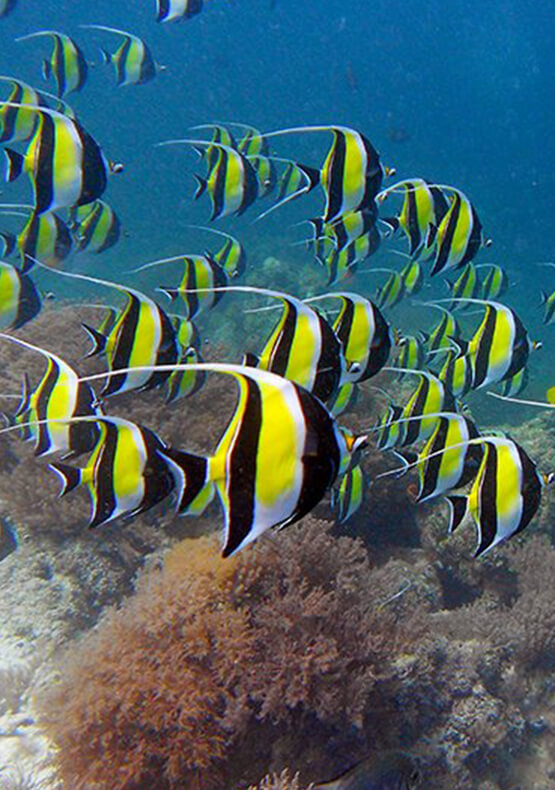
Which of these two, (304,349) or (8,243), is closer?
(304,349)

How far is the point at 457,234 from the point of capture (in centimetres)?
349

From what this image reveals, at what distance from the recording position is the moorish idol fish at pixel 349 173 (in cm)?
306

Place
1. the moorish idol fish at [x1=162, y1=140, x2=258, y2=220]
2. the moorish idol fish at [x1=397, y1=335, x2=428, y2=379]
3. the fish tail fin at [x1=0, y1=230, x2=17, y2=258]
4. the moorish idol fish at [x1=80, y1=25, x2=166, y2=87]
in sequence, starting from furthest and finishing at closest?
1. the moorish idol fish at [x1=80, y1=25, x2=166, y2=87]
2. the moorish idol fish at [x1=397, y1=335, x2=428, y2=379]
3. the fish tail fin at [x1=0, y1=230, x2=17, y2=258]
4. the moorish idol fish at [x1=162, y1=140, x2=258, y2=220]

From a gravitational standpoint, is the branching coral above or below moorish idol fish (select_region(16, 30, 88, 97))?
below

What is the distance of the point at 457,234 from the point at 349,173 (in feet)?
2.67

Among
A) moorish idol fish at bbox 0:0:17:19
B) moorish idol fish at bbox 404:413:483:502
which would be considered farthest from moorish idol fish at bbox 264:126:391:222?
moorish idol fish at bbox 0:0:17:19

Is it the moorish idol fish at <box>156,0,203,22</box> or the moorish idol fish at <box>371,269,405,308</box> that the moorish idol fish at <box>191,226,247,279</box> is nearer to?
the moorish idol fish at <box>371,269,405,308</box>

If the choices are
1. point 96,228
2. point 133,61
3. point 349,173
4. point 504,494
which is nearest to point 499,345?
point 349,173

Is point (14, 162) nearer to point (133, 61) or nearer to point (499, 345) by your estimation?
point (499, 345)

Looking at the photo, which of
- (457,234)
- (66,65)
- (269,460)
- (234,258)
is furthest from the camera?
(234,258)

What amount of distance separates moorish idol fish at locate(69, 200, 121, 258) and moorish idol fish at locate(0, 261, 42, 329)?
4.23 ft

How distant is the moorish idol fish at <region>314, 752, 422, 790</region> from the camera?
2740 mm

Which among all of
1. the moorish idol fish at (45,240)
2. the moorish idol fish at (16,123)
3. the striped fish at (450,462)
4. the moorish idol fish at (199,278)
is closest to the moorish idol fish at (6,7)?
the moorish idol fish at (16,123)

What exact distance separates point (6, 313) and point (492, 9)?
133731 millimetres
